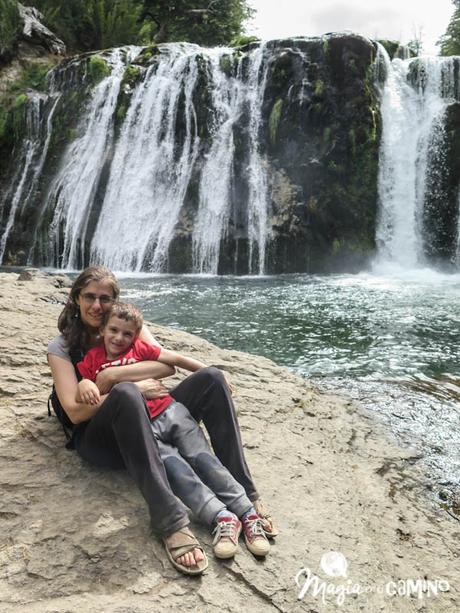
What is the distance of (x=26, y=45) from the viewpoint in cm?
2064

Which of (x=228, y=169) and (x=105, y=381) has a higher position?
(x=228, y=169)

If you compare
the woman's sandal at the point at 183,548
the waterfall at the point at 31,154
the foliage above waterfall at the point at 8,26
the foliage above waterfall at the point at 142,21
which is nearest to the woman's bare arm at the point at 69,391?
the woman's sandal at the point at 183,548

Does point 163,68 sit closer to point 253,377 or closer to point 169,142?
point 169,142

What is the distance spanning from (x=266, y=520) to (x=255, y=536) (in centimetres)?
16

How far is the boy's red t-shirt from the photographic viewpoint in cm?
272

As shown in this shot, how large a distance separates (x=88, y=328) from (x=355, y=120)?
1474cm

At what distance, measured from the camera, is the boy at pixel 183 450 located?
2.32 metres

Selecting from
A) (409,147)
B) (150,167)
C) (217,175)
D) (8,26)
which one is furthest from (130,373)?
(8,26)

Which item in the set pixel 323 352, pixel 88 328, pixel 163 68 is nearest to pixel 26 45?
pixel 163 68

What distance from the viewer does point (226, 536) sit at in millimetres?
2244

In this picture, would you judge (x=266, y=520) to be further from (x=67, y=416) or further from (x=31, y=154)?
(x=31, y=154)

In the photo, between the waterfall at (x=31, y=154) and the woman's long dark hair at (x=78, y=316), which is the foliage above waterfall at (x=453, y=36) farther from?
the woman's long dark hair at (x=78, y=316)

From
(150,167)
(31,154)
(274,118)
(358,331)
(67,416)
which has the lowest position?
(358,331)

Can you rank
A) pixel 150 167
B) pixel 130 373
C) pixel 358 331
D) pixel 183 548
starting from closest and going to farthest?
1. pixel 183 548
2. pixel 130 373
3. pixel 358 331
4. pixel 150 167
